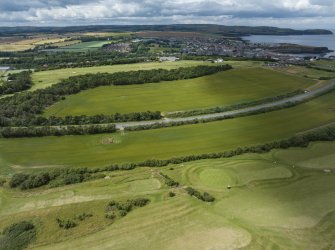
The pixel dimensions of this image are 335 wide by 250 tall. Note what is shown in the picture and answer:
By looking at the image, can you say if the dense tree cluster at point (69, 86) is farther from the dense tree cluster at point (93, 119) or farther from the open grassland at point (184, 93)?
the dense tree cluster at point (93, 119)

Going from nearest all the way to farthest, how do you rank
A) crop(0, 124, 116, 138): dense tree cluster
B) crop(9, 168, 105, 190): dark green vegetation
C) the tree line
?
crop(9, 168, 105, 190): dark green vegetation, the tree line, crop(0, 124, 116, 138): dense tree cluster

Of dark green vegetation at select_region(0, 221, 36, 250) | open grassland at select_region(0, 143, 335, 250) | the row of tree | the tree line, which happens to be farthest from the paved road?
dark green vegetation at select_region(0, 221, 36, 250)

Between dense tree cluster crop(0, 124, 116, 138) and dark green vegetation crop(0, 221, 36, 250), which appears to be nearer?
dark green vegetation crop(0, 221, 36, 250)

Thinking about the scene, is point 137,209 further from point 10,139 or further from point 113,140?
point 10,139

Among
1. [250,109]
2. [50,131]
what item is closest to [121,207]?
[50,131]

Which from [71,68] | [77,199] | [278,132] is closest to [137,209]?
[77,199]

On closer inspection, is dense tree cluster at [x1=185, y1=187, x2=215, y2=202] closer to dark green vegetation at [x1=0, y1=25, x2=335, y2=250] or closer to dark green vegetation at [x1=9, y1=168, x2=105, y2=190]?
dark green vegetation at [x1=0, y1=25, x2=335, y2=250]
